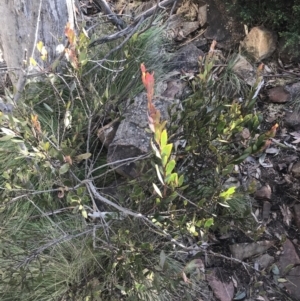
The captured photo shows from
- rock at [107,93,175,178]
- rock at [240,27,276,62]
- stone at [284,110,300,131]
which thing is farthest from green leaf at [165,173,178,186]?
rock at [240,27,276,62]

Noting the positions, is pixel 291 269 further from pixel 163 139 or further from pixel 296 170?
pixel 163 139

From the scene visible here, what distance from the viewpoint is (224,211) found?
226 centimetres

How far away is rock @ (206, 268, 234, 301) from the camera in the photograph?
103 inches

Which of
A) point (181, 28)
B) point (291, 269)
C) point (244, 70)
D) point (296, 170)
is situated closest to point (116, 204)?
point (291, 269)

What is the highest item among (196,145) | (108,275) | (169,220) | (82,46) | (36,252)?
(82,46)

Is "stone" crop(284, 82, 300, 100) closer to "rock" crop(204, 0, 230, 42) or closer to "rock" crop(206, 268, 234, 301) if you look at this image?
"rock" crop(204, 0, 230, 42)

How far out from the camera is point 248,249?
2764 millimetres

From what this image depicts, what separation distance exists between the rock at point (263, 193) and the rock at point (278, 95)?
839mm

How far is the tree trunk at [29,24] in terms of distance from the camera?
2789 millimetres

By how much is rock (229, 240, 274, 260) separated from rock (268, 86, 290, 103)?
1249 millimetres

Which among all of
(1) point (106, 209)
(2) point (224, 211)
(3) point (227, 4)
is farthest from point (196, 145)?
(3) point (227, 4)

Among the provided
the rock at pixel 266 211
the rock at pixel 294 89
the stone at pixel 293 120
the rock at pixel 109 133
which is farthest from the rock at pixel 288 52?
the rock at pixel 109 133

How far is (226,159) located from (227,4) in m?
2.14

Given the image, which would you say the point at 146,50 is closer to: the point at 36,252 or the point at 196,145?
the point at 196,145
